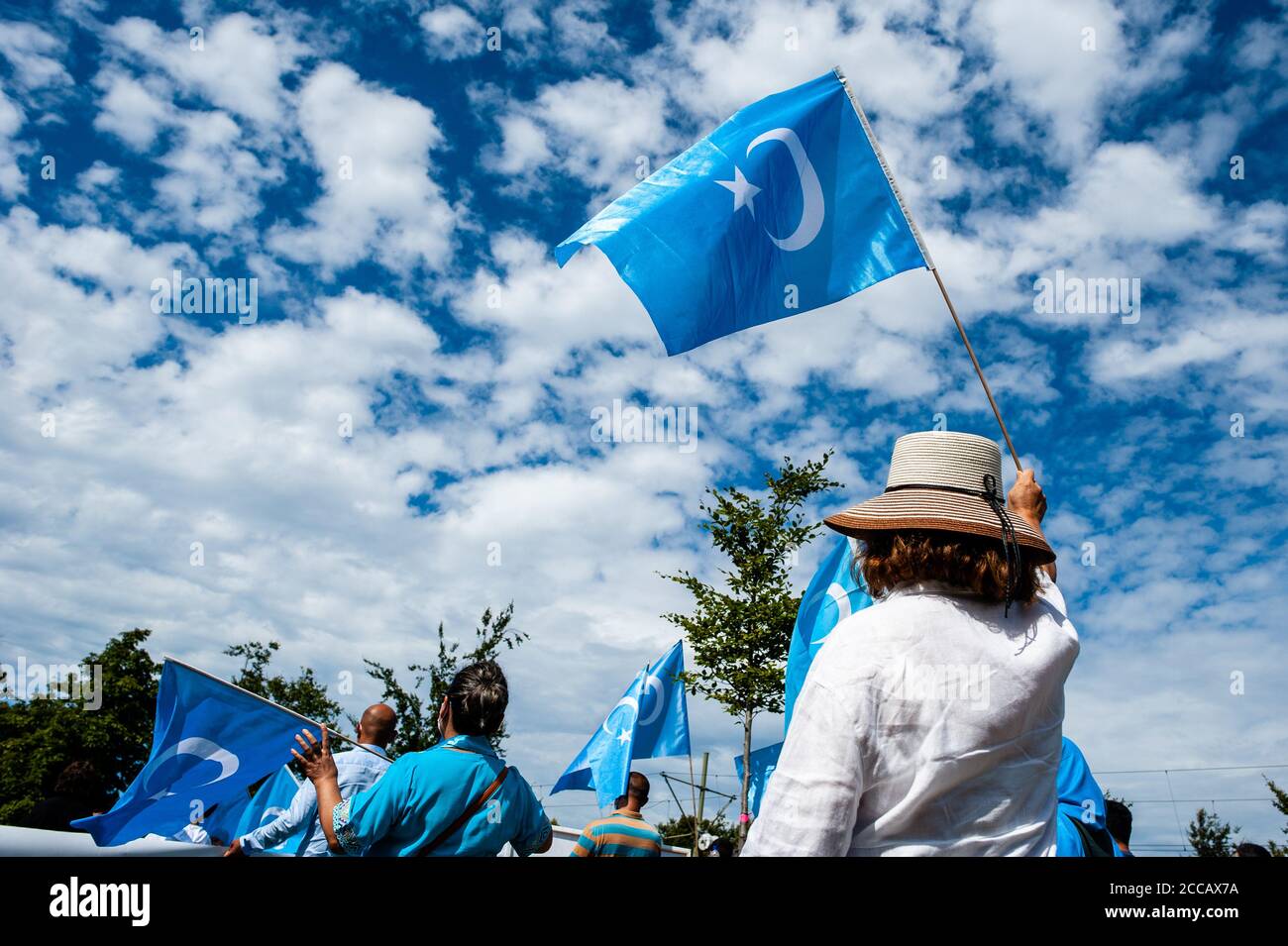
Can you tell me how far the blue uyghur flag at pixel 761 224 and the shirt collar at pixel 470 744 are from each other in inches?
96.1

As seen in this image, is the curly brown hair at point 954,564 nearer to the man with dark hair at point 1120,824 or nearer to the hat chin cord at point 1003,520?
the hat chin cord at point 1003,520

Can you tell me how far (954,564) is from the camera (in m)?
1.99

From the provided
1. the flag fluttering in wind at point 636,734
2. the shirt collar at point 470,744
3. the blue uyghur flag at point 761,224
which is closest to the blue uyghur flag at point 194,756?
the shirt collar at point 470,744

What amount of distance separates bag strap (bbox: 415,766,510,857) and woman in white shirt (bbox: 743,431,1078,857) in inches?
89.6

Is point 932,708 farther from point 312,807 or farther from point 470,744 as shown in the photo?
point 312,807

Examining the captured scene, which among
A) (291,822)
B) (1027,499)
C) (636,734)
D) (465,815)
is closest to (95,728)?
(636,734)

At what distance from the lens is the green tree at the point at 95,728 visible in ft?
126

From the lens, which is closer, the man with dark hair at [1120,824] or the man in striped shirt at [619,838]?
the man with dark hair at [1120,824]

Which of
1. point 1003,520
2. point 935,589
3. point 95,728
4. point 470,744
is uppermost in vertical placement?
point 1003,520

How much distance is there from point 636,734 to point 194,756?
8.70 meters

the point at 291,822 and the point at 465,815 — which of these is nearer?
the point at 465,815
